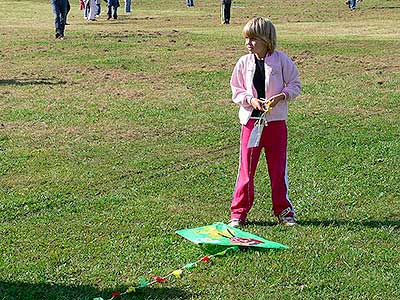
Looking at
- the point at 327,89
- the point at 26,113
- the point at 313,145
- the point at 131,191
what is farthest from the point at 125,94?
the point at 131,191

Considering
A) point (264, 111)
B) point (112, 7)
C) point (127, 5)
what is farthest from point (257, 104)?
point (127, 5)

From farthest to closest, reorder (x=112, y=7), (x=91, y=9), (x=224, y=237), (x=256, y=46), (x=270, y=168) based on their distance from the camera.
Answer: (x=112, y=7), (x=91, y=9), (x=270, y=168), (x=256, y=46), (x=224, y=237)

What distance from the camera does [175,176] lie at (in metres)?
9.01

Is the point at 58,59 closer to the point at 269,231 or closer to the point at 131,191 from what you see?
the point at 131,191

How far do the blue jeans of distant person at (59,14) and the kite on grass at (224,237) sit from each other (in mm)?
17644

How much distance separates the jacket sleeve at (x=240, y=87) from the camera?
23.6 feet

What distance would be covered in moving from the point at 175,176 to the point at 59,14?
1599 cm

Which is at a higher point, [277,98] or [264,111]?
[277,98]

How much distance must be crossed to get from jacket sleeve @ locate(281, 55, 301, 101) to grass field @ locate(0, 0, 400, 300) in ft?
3.55

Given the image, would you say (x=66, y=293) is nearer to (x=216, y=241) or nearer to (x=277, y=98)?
(x=216, y=241)

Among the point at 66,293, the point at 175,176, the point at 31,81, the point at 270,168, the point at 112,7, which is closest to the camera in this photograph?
the point at 66,293

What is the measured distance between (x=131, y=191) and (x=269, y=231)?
1.82 m

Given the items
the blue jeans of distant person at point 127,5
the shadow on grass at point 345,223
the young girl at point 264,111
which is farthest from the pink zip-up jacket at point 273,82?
the blue jeans of distant person at point 127,5

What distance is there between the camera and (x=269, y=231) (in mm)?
7094
